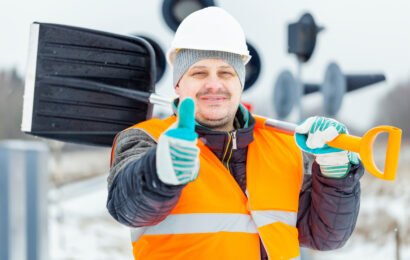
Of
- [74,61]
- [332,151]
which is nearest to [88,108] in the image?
[74,61]

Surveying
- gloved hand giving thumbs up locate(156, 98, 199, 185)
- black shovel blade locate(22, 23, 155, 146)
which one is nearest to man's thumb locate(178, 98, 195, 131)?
gloved hand giving thumbs up locate(156, 98, 199, 185)

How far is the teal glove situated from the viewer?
145 centimetres

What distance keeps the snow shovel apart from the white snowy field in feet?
16.0

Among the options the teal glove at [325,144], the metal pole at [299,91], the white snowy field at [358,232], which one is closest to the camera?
the teal glove at [325,144]

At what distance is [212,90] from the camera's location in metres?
1.59

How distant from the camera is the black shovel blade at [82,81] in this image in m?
2.12

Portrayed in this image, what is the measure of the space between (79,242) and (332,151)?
26.6ft

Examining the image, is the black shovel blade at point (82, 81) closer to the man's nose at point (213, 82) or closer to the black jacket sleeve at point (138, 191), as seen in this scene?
the man's nose at point (213, 82)

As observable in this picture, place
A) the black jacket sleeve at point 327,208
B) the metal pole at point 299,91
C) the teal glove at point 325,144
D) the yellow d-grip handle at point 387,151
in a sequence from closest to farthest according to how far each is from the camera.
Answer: the yellow d-grip handle at point 387,151 → the teal glove at point 325,144 → the black jacket sleeve at point 327,208 → the metal pole at point 299,91

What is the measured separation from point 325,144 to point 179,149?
1.92ft

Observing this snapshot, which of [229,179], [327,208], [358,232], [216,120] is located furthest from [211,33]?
[358,232]

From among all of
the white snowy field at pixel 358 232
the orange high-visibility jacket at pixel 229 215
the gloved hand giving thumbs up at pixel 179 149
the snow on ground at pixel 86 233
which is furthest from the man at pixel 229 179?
the snow on ground at pixel 86 233

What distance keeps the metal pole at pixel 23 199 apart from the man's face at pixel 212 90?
1.98 metres

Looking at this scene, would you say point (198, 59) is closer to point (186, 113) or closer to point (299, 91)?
point (186, 113)
